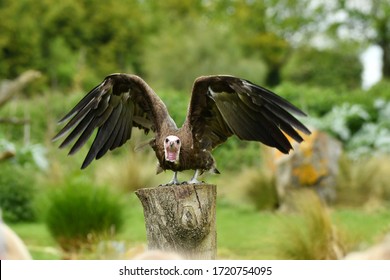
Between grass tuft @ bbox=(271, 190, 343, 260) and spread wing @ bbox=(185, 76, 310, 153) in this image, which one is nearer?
spread wing @ bbox=(185, 76, 310, 153)

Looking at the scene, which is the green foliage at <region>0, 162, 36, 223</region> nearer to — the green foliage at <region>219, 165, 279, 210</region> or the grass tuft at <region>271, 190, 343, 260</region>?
the green foliage at <region>219, 165, 279, 210</region>

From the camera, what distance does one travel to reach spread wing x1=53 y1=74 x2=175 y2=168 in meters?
4.69

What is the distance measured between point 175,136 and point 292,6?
113 ft

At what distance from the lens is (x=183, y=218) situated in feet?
14.8

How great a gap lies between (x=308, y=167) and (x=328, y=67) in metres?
27.3

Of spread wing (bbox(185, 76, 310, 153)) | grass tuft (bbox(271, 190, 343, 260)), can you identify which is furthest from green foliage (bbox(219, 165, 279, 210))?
spread wing (bbox(185, 76, 310, 153))

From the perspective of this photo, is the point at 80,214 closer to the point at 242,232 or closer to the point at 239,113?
the point at 242,232

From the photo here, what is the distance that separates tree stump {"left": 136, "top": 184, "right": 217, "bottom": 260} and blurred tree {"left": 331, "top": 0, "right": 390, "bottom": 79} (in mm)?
29963

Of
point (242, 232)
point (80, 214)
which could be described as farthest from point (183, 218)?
point (242, 232)

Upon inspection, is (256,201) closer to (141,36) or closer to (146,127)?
(146,127)

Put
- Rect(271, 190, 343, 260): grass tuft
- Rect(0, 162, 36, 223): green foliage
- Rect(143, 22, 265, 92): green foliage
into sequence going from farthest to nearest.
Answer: Rect(143, 22, 265, 92): green foliage < Rect(0, 162, 36, 223): green foliage < Rect(271, 190, 343, 260): grass tuft

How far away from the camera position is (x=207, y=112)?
4.47m

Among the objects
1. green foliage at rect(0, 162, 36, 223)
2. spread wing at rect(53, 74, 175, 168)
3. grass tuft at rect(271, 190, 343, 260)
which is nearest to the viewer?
spread wing at rect(53, 74, 175, 168)

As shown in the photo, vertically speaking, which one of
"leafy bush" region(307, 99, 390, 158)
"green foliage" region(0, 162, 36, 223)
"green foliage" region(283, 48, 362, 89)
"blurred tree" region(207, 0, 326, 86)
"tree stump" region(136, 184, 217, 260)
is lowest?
"tree stump" region(136, 184, 217, 260)
